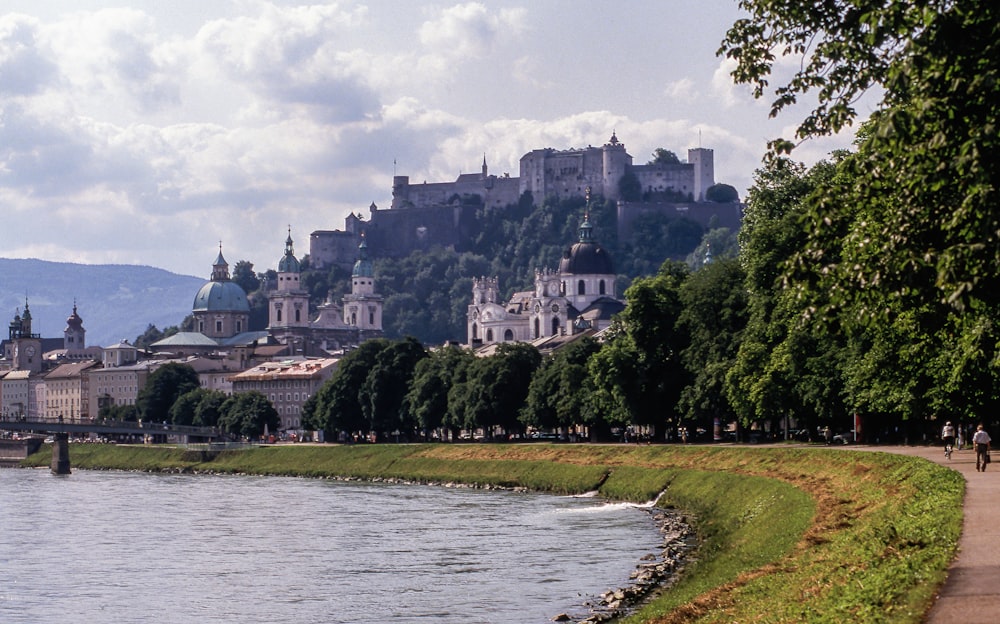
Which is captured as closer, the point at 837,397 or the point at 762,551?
the point at 762,551

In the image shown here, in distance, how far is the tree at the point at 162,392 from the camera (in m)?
169

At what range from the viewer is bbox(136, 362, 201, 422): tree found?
16875cm

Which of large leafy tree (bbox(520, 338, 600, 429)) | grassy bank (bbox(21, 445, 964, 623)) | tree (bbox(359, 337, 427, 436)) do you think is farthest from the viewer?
tree (bbox(359, 337, 427, 436))

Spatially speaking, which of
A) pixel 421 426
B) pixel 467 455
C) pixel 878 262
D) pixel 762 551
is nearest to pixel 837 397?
pixel 762 551

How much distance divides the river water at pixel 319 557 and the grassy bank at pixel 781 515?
7.56ft

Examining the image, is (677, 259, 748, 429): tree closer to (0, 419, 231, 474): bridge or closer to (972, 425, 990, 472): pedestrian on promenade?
(972, 425, 990, 472): pedestrian on promenade

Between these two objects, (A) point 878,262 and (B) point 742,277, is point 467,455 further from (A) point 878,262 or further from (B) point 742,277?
(A) point 878,262

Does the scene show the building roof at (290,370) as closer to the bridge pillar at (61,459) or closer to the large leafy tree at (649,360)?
the bridge pillar at (61,459)

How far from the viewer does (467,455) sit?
297 ft

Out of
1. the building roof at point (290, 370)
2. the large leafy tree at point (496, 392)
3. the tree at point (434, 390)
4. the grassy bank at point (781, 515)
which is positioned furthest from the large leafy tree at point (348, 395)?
the building roof at point (290, 370)

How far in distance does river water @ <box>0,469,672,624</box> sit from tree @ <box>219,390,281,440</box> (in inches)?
2628

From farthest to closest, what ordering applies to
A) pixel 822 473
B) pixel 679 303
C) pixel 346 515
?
pixel 679 303 → pixel 346 515 → pixel 822 473

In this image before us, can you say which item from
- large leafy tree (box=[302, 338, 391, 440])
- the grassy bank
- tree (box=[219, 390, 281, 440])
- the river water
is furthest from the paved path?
tree (box=[219, 390, 281, 440])

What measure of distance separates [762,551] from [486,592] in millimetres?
5653
